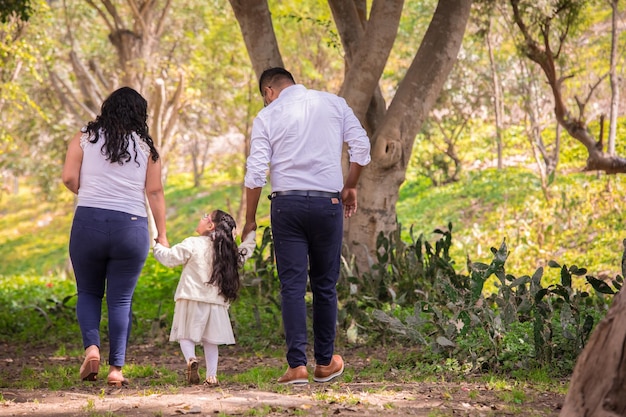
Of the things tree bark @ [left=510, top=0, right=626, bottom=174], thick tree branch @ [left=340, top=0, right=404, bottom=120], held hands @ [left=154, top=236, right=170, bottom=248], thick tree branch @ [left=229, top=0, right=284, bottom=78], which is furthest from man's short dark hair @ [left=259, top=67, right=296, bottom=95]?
tree bark @ [left=510, top=0, right=626, bottom=174]

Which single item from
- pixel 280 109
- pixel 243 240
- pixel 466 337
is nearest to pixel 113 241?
pixel 243 240

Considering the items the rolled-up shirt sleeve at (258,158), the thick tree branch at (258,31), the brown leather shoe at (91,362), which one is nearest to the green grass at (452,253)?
the brown leather shoe at (91,362)

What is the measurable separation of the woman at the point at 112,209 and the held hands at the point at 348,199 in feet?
4.22

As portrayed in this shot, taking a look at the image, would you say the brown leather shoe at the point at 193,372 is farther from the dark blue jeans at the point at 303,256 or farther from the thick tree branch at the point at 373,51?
the thick tree branch at the point at 373,51

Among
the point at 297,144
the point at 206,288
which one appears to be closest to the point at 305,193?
the point at 297,144

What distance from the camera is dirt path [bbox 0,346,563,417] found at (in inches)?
171

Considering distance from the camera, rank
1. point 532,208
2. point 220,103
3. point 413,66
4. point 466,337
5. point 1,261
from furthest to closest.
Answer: point 1,261 < point 220,103 < point 532,208 < point 413,66 < point 466,337

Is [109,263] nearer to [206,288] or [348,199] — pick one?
[206,288]

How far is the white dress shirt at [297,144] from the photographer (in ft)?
17.6

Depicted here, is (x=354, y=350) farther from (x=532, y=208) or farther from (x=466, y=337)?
(x=532, y=208)

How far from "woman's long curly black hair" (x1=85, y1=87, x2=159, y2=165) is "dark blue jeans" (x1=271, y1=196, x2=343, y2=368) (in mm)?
1082

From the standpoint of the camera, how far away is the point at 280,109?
5469 mm

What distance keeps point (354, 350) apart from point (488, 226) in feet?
31.2

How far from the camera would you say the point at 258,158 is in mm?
5312
